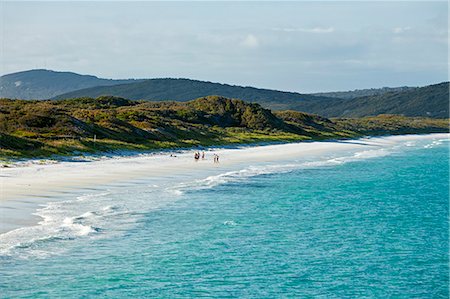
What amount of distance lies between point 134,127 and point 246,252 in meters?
41.2

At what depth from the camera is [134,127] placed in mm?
57281

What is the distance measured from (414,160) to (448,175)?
15332 mm

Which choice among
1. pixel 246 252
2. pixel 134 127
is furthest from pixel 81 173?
pixel 134 127

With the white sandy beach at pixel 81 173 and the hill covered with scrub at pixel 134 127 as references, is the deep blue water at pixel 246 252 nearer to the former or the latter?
the white sandy beach at pixel 81 173

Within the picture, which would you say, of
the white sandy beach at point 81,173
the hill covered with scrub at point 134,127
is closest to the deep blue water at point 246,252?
the white sandy beach at point 81,173

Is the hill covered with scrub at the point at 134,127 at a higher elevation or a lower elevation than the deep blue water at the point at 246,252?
higher

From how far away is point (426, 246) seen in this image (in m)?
19.2

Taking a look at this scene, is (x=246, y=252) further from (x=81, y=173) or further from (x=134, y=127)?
(x=134, y=127)

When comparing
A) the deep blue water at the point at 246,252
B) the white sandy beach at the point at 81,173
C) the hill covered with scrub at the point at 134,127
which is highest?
the hill covered with scrub at the point at 134,127

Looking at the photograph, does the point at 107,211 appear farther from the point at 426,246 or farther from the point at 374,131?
the point at 374,131

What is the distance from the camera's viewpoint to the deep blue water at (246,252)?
13969mm

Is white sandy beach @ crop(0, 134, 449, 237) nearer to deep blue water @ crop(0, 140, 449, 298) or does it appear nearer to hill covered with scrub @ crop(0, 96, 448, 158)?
deep blue water @ crop(0, 140, 449, 298)

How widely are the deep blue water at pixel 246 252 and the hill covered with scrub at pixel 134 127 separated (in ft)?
56.7

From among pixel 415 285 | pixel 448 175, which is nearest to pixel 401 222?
pixel 415 285
